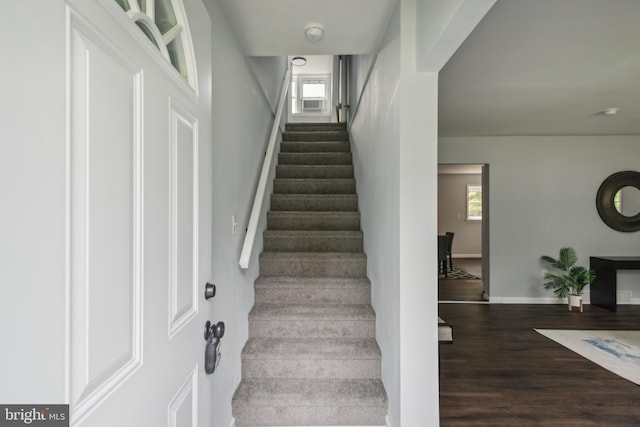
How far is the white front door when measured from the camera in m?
0.51

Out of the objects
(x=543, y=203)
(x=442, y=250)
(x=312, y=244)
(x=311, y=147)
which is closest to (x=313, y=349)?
(x=312, y=244)

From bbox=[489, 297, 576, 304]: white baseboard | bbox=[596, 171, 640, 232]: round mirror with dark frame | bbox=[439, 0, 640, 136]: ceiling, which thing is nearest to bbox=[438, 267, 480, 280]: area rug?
bbox=[489, 297, 576, 304]: white baseboard

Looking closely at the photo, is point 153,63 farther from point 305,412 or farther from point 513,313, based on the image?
point 513,313

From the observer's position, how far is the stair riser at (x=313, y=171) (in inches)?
143

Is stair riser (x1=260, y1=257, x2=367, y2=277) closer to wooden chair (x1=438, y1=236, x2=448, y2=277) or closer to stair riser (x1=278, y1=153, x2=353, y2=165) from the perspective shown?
stair riser (x1=278, y1=153, x2=353, y2=165)

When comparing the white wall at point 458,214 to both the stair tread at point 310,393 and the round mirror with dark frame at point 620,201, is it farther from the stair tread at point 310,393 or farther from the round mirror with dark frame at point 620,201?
the stair tread at point 310,393

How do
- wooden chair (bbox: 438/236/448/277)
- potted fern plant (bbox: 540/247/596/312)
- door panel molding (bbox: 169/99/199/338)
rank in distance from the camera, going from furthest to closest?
1. wooden chair (bbox: 438/236/448/277)
2. potted fern plant (bbox: 540/247/596/312)
3. door panel molding (bbox: 169/99/199/338)

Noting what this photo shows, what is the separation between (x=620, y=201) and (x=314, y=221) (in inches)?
182

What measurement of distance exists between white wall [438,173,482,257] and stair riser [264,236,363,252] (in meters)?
7.00

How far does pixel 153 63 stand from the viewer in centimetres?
73

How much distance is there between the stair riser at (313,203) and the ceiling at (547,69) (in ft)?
4.61

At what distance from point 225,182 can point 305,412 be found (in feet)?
4.93

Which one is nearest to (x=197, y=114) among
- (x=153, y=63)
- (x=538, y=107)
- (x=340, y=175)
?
(x=153, y=63)

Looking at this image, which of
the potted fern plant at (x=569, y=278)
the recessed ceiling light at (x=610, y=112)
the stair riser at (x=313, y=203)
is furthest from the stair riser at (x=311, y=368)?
the recessed ceiling light at (x=610, y=112)
